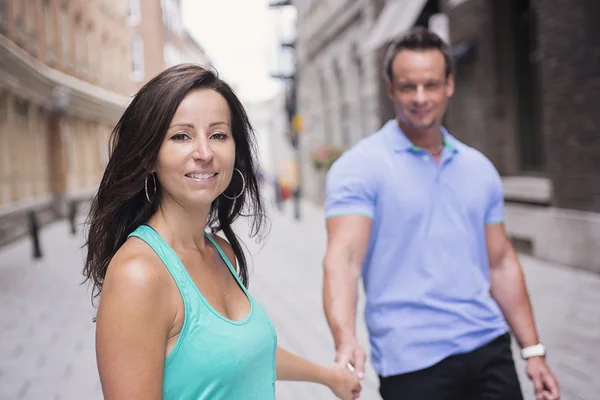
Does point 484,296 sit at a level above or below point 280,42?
below

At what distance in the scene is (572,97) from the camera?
823cm

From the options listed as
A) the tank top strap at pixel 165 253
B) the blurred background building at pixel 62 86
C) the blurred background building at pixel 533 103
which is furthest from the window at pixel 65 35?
the tank top strap at pixel 165 253

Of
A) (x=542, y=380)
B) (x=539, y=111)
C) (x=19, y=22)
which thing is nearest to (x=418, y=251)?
(x=542, y=380)

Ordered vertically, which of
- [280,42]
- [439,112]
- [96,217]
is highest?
[280,42]

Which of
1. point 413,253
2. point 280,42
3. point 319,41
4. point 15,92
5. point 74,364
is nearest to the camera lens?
point 413,253

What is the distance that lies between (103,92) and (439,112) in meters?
24.6

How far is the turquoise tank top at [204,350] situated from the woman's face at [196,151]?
0.40 ft

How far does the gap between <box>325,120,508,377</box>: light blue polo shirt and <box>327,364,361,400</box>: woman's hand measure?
17 centimetres

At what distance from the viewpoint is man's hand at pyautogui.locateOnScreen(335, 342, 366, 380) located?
2217 mm

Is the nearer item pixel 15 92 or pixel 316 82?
pixel 15 92

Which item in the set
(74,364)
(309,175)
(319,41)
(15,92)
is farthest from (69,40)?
(74,364)

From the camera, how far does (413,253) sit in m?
2.41

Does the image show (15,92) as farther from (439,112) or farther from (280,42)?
(280,42)

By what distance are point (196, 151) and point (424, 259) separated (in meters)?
1.08
